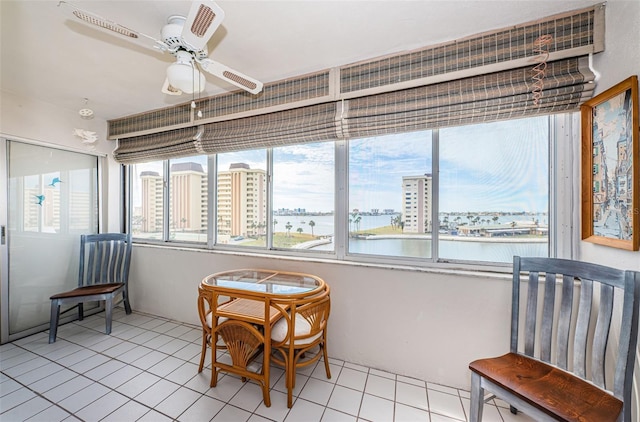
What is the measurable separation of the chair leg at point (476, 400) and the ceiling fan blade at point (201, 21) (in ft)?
7.18

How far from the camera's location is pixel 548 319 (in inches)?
57.7

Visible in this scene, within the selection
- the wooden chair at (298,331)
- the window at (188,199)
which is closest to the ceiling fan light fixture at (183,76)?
the wooden chair at (298,331)

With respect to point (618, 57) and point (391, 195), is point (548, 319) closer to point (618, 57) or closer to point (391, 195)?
point (391, 195)

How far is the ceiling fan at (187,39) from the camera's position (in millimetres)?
1073

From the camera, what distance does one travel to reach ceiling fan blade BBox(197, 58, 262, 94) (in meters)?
1.41

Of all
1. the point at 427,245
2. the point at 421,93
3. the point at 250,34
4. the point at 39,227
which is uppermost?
the point at 250,34

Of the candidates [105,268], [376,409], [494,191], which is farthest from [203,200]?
[494,191]

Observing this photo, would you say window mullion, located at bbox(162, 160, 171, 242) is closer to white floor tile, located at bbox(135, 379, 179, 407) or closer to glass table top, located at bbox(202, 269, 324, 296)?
glass table top, located at bbox(202, 269, 324, 296)

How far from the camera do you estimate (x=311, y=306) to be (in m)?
1.71

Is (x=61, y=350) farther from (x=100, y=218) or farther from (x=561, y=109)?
(x=561, y=109)

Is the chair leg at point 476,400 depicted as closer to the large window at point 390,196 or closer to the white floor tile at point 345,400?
the white floor tile at point 345,400

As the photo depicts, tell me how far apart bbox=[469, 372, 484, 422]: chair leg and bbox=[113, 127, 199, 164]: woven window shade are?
3070 mm

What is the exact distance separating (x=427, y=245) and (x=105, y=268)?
12.0 feet

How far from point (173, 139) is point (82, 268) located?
1789 millimetres
